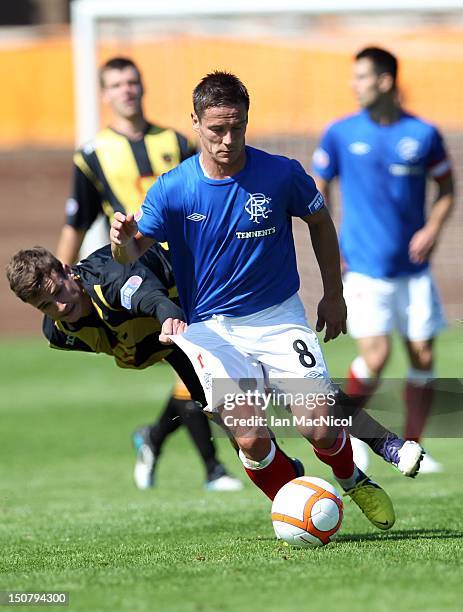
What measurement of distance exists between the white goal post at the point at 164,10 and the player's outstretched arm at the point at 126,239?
5816mm

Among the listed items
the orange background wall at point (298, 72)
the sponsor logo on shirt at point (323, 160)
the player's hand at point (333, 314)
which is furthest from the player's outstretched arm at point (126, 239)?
the orange background wall at point (298, 72)

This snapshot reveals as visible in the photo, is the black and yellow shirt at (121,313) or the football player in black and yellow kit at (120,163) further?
the football player in black and yellow kit at (120,163)

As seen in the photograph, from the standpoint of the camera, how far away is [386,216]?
9734 mm

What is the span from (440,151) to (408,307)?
121 cm

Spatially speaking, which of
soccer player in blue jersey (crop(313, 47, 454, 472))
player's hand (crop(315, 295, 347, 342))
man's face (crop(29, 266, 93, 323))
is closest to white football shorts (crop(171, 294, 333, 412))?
player's hand (crop(315, 295, 347, 342))

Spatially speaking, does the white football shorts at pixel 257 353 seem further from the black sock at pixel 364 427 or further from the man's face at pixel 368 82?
the man's face at pixel 368 82

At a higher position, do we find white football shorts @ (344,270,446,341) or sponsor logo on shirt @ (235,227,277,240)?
sponsor logo on shirt @ (235,227,277,240)

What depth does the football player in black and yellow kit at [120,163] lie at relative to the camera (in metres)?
8.84

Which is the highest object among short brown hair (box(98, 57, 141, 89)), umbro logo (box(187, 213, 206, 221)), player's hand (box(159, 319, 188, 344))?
short brown hair (box(98, 57, 141, 89))

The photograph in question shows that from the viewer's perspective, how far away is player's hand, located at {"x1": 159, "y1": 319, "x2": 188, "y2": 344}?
227 inches

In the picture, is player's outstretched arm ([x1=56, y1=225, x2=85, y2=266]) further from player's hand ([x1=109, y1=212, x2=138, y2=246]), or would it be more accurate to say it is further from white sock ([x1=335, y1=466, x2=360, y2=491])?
white sock ([x1=335, y1=466, x2=360, y2=491])

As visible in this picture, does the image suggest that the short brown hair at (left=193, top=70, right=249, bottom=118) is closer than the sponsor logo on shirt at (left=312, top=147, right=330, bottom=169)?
Yes

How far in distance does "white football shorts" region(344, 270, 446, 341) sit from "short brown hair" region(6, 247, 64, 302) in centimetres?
379

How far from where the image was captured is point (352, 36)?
16.3m
